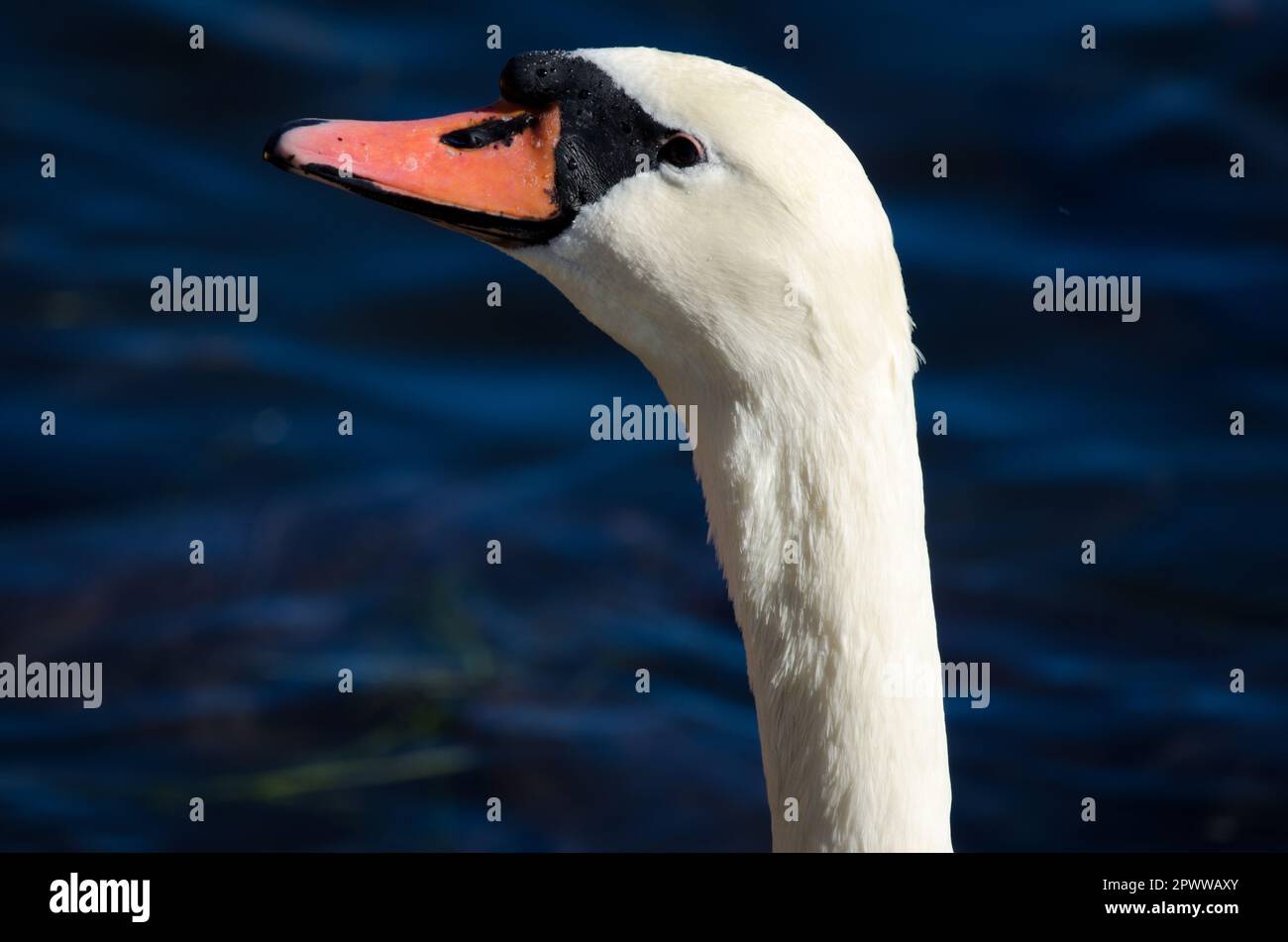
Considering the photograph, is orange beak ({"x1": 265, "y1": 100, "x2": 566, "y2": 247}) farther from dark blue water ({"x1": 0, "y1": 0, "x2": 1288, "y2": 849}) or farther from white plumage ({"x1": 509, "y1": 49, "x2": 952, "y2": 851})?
dark blue water ({"x1": 0, "y1": 0, "x2": 1288, "y2": 849})

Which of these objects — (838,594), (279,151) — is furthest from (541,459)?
(838,594)

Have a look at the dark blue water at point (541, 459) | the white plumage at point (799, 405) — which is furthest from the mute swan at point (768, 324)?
the dark blue water at point (541, 459)

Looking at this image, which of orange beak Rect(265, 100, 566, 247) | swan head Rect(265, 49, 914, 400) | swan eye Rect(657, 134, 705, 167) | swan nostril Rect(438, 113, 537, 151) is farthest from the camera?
swan nostril Rect(438, 113, 537, 151)

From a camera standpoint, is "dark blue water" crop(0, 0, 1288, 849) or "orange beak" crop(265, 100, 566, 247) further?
"dark blue water" crop(0, 0, 1288, 849)

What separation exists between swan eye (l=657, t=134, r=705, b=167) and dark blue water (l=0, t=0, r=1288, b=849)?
11.3 feet

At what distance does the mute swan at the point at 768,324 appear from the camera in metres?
3.88

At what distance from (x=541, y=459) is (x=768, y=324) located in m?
4.34

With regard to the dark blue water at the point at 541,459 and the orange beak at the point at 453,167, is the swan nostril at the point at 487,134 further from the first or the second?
the dark blue water at the point at 541,459

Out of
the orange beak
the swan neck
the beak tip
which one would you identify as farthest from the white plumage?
the beak tip

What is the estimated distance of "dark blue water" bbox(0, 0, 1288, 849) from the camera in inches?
280

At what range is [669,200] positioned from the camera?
4059 mm

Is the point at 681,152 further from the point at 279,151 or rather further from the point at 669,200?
the point at 279,151

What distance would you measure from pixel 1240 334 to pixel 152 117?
510 centimetres

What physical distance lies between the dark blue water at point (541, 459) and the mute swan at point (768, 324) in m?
2.96
